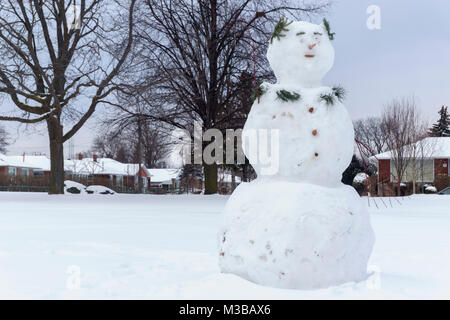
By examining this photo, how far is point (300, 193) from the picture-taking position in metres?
4.24

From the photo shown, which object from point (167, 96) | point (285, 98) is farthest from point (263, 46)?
point (285, 98)

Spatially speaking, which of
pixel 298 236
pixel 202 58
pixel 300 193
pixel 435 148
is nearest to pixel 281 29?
pixel 300 193

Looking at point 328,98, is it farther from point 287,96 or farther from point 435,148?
point 435,148

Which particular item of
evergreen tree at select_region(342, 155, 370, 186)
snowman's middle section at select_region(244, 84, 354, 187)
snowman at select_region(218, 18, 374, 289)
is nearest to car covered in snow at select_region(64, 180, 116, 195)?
evergreen tree at select_region(342, 155, 370, 186)

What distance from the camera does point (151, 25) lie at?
771 inches

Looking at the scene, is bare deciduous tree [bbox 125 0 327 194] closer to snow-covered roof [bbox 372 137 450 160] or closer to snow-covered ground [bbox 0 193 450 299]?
snow-covered ground [bbox 0 193 450 299]

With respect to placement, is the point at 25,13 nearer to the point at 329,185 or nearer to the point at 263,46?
the point at 263,46

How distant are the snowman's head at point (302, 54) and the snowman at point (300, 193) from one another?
0.01m

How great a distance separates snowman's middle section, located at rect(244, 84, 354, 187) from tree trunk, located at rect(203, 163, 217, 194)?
Result: 16.0 m

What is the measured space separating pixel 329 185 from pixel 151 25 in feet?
55.3

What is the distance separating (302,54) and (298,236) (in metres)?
1.92

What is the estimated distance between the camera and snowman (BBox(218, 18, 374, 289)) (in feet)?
13.5

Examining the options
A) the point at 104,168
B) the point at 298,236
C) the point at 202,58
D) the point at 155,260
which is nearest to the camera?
the point at 298,236

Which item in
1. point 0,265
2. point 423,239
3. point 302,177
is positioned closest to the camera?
point 302,177
